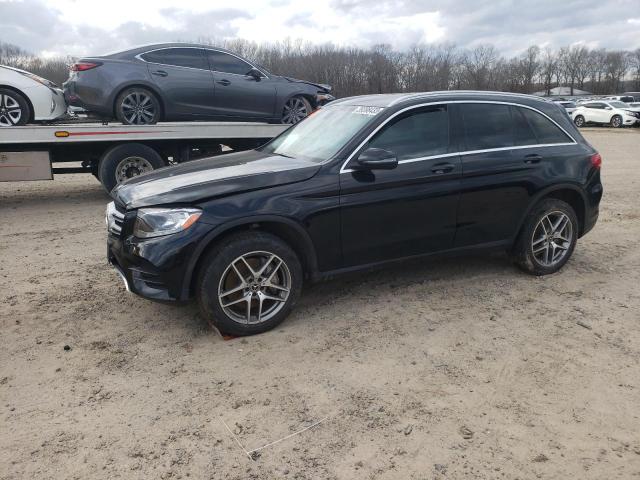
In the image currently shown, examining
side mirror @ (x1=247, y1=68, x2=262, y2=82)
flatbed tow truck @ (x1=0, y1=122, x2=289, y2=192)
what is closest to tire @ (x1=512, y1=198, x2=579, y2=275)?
flatbed tow truck @ (x1=0, y1=122, x2=289, y2=192)

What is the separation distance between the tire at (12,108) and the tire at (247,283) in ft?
19.4

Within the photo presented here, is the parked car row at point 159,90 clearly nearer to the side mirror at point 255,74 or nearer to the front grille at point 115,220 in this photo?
the side mirror at point 255,74

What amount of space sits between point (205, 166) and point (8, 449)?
8.08 ft

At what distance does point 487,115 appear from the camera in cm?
486

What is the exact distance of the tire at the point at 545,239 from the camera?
5062 millimetres

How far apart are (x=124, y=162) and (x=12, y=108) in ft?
5.66

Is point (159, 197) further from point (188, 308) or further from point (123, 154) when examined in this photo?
point (123, 154)

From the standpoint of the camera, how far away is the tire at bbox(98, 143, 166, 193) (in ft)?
27.3

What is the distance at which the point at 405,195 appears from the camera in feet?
14.3

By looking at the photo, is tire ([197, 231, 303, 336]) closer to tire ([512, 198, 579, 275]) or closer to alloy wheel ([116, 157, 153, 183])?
tire ([512, 198, 579, 275])

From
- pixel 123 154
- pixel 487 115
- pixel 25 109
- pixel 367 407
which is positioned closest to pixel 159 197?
pixel 367 407

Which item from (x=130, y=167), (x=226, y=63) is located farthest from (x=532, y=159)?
(x=130, y=167)

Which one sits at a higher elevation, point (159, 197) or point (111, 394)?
point (159, 197)

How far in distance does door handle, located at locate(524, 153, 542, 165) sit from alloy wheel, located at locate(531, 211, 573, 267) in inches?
21.1
